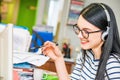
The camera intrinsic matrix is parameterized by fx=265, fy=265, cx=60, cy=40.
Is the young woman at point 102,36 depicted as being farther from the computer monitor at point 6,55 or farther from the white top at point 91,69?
the computer monitor at point 6,55

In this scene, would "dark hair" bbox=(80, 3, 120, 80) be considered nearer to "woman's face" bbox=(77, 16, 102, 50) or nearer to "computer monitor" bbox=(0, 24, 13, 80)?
"woman's face" bbox=(77, 16, 102, 50)

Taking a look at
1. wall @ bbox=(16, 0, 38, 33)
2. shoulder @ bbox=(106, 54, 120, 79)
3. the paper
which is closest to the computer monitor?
shoulder @ bbox=(106, 54, 120, 79)

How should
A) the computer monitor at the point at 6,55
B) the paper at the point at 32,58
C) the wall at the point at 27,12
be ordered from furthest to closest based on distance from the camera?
the wall at the point at 27,12
the paper at the point at 32,58
the computer monitor at the point at 6,55

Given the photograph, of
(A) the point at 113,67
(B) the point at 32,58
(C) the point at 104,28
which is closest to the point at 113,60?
(A) the point at 113,67

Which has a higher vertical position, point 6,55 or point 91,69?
point 6,55

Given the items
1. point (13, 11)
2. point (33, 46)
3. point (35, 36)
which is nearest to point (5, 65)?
point (33, 46)

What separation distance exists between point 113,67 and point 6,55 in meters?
0.61

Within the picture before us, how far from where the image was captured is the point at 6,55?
83 cm

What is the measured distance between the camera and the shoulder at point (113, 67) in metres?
1.25

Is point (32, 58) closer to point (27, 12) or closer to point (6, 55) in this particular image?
point (6, 55)

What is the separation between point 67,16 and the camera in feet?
11.6

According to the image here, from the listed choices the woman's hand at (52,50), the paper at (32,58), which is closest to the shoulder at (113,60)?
the woman's hand at (52,50)

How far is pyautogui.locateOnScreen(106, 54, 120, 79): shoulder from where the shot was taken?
1.25 meters

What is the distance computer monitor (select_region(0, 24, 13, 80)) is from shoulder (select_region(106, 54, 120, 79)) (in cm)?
59
